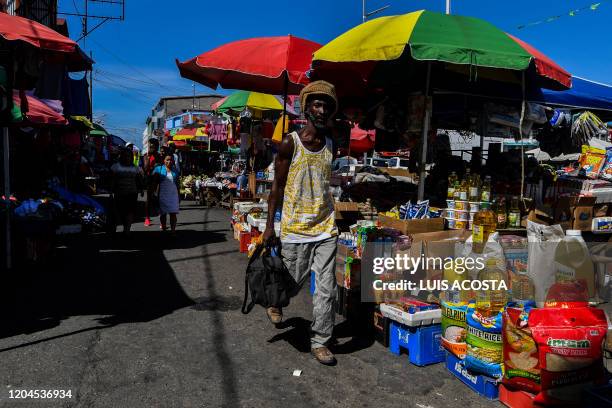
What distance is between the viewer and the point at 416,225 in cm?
508

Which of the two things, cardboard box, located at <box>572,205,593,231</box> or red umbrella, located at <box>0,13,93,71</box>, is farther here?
cardboard box, located at <box>572,205,593,231</box>

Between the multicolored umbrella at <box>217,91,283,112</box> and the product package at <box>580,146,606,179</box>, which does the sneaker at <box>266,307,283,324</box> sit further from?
the multicolored umbrella at <box>217,91,283,112</box>

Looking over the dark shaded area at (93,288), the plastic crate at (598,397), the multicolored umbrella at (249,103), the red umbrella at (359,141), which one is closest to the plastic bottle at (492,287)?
the plastic crate at (598,397)

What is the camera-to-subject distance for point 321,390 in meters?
3.46

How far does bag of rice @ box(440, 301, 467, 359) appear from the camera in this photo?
145 inches

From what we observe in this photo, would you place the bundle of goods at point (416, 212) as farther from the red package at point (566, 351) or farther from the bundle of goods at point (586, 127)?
the bundle of goods at point (586, 127)

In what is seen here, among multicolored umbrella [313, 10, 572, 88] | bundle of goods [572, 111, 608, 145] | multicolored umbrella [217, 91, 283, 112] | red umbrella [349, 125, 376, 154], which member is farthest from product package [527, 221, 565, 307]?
red umbrella [349, 125, 376, 154]

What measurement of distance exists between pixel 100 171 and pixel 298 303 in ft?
79.7

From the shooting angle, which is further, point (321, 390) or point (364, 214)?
point (364, 214)

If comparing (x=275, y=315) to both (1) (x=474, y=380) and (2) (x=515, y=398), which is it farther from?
(2) (x=515, y=398)

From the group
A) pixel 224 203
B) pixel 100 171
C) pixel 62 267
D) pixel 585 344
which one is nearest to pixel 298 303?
pixel 585 344

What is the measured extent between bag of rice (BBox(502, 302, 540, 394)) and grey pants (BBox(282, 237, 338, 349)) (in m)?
1.36

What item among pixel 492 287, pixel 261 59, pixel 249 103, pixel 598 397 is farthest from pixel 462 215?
pixel 249 103

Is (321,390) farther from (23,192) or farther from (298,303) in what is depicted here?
(23,192)
